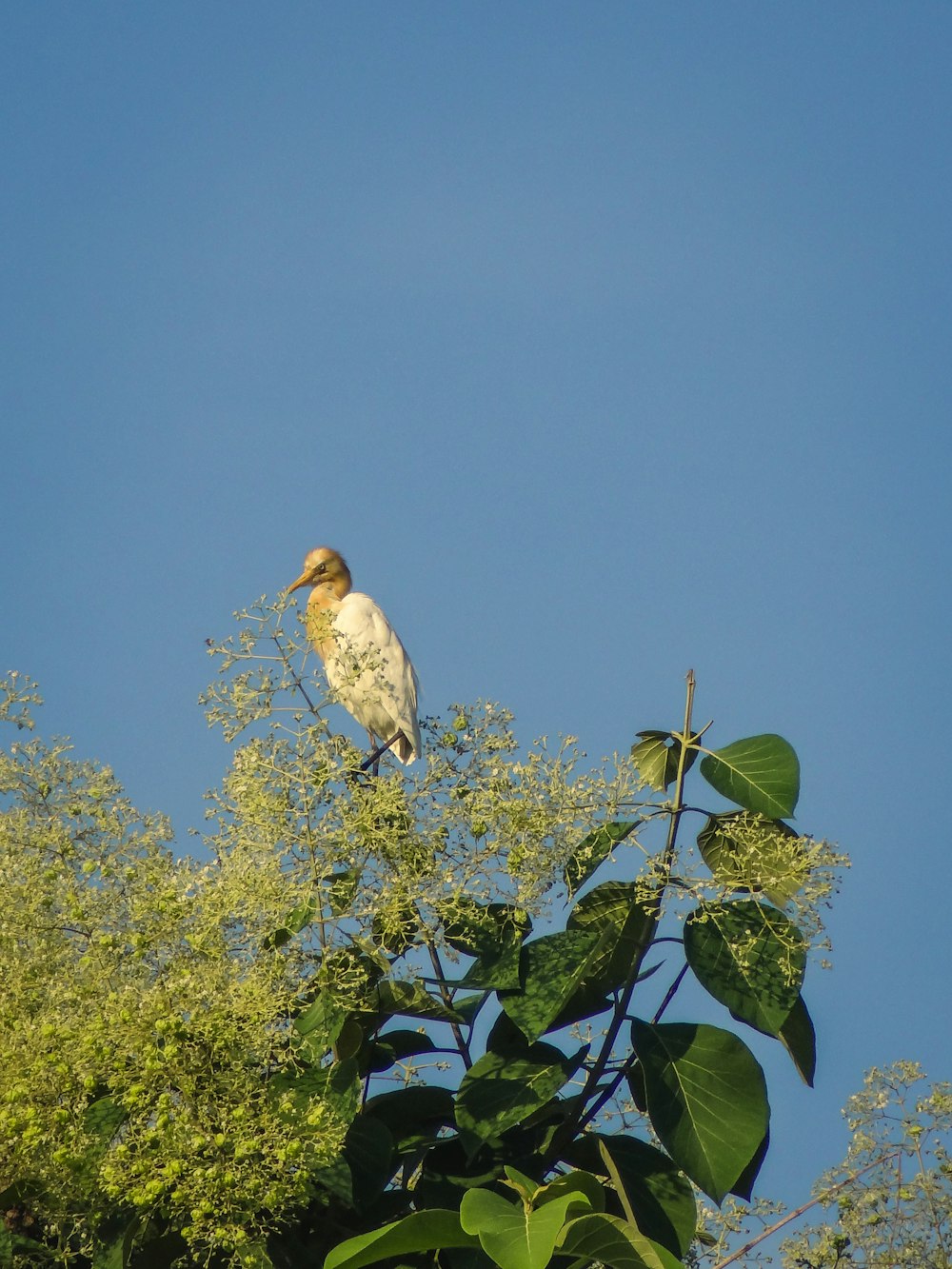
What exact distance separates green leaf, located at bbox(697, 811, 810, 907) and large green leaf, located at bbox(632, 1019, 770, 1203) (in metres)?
0.22

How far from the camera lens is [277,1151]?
63.3 inches

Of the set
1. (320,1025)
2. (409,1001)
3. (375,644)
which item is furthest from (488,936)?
(375,644)

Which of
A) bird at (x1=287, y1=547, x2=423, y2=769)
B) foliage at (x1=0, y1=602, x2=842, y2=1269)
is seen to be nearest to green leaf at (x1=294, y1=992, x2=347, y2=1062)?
foliage at (x1=0, y1=602, x2=842, y2=1269)

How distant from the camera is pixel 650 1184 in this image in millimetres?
1987

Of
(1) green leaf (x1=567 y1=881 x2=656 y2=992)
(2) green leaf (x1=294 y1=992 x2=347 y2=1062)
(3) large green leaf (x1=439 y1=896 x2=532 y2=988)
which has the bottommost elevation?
(2) green leaf (x1=294 y1=992 x2=347 y2=1062)

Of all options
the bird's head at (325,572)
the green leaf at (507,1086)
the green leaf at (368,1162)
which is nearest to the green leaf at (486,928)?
the green leaf at (507,1086)

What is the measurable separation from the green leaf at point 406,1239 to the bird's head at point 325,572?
12.6ft

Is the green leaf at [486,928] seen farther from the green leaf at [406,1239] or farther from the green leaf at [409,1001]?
the green leaf at [406,1239]

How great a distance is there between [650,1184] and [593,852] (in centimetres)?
45

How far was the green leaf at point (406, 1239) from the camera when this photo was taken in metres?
1.60

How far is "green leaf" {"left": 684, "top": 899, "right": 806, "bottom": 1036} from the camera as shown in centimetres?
195

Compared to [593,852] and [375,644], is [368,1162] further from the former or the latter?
[375,644]

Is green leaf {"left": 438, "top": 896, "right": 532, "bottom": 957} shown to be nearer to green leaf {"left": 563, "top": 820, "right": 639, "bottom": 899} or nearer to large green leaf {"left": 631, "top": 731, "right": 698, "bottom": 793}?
green leaf {"left": 563, "top": 820, "right": 639, "bottom": 899}

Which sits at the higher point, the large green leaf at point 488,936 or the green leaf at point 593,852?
the green leaf at point 593,852
